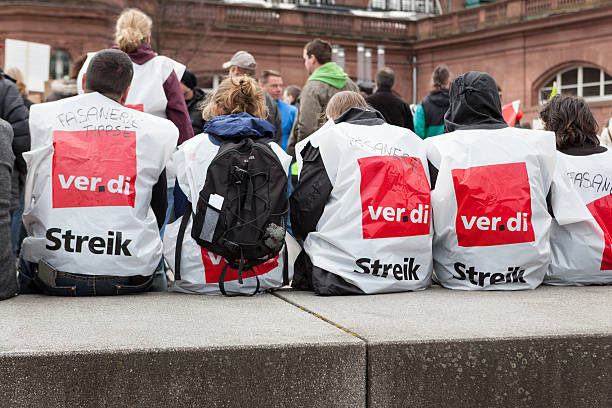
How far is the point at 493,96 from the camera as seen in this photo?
5109 millimetres

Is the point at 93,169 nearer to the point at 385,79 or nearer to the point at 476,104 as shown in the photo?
A: the point at 476,104

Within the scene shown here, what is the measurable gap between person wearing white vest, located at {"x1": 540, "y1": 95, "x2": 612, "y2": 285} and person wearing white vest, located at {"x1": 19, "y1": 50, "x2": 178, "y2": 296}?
8.51 ft

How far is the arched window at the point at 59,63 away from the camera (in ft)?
89.9

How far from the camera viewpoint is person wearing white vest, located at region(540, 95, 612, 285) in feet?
16.6

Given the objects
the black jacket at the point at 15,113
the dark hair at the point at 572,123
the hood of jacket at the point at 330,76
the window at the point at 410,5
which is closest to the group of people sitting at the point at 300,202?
the dark hair at the point at 572,123

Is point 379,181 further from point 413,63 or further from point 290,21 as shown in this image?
point 413,63

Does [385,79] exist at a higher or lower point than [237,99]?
higher

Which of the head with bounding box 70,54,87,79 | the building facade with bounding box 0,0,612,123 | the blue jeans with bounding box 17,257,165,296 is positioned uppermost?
the building facade with bounding box 0,0,612,123

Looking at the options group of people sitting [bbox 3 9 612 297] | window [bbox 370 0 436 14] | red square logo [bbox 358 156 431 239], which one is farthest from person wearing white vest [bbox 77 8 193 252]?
window [bbox 370 0 436 14]

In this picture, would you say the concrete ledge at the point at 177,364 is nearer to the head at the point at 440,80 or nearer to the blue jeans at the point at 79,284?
the blue jeans at the point at 79,284

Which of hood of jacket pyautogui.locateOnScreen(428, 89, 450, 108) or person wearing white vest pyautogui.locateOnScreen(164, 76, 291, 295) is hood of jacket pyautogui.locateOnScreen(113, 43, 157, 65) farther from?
hood of jacket pyautogui.locateOnScreen(428, 89, 450, 108)

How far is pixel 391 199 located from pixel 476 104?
3.20 feet

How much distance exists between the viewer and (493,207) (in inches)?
187

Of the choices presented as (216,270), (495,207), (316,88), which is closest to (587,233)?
(495,207)
